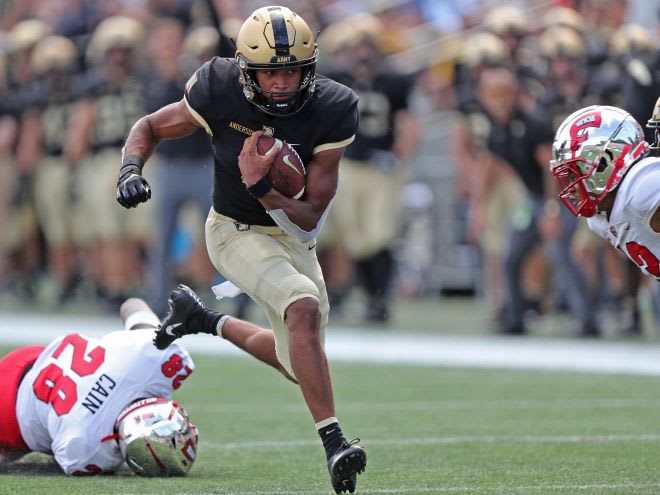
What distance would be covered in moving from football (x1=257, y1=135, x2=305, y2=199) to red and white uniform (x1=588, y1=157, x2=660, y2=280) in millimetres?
1098

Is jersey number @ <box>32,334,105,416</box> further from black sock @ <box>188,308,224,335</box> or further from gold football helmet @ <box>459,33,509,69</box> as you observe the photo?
gold football helmet @ <box>459,33,509,69</box>

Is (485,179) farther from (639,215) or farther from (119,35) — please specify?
(639,215)

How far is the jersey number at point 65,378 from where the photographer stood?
5.45 m

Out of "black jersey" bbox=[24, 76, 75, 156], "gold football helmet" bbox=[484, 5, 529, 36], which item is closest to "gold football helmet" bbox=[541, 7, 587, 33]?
"gold football helmet" bbox=[484, 5, 529, 36]

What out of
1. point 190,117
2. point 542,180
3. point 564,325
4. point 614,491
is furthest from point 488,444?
point 564,325

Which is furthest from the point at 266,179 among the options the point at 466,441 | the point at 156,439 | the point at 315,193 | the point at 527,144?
the point at 527,144

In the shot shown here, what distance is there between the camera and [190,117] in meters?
5.48

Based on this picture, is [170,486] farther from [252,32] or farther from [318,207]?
[252,32]

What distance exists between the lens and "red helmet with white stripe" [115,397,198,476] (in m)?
5.27

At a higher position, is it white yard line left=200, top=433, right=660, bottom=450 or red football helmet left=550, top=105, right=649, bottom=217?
red football helmet left=550, top=105, right=649, bottom=217

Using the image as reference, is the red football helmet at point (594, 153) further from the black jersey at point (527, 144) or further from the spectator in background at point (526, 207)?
the black jersey at point (527, 144)

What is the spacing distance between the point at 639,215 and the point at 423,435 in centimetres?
204

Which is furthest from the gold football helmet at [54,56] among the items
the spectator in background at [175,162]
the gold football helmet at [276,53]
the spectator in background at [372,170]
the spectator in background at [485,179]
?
the gold football helmet at [276,53]

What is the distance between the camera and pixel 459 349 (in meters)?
10.2
